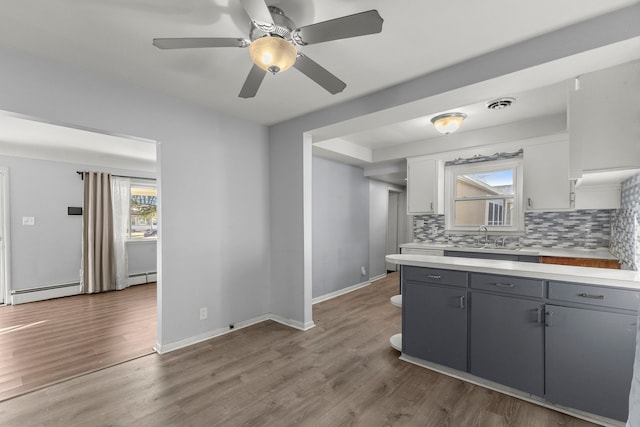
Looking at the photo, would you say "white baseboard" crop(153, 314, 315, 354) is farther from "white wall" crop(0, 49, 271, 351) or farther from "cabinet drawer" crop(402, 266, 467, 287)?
"cabinet drawer" crop(402, 266, 467, 287)

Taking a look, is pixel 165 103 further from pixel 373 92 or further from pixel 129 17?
pixel 373 92

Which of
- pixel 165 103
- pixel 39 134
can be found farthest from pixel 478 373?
pixel 39 134

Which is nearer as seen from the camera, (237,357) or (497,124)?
(237,357)

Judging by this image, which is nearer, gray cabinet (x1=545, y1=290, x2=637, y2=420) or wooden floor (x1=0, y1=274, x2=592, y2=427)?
gray cabinet (x1=545, y1=290, x2=637, y2=420)

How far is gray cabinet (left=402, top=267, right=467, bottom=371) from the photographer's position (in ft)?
7.80

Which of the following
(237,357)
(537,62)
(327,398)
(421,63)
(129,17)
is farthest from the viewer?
(237,357)

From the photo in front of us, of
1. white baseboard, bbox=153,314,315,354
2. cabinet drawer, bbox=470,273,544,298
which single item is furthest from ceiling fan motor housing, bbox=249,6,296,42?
white baseboard, bbox=153,314,315,354

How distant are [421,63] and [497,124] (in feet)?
7.39

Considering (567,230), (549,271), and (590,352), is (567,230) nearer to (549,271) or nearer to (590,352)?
(549,271)

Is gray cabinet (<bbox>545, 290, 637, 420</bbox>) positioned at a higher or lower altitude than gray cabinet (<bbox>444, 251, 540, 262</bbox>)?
lower

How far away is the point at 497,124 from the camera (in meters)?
3.89

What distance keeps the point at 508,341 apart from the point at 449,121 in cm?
238

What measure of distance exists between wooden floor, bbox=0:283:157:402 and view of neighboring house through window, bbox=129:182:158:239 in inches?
65.3

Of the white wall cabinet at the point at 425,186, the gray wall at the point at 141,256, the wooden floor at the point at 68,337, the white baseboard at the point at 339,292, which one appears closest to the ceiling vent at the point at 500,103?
the white wall cabinet at the point at 425,186
